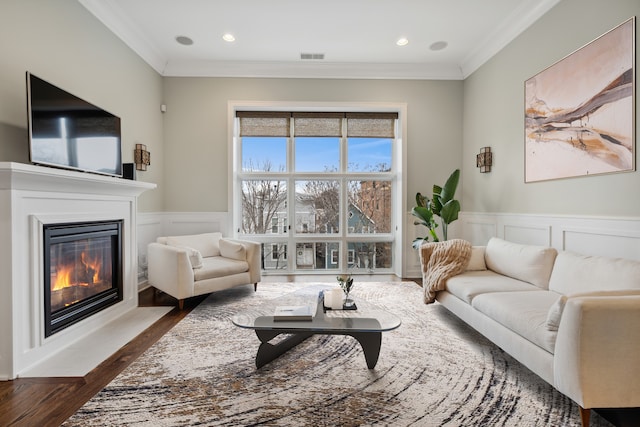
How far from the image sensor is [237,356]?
224 centimetres

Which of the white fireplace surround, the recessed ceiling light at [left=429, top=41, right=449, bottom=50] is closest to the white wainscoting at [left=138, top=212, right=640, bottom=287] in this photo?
the white fireplace surround

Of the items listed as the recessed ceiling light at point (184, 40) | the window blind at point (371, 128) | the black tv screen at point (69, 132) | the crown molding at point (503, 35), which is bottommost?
the black tv screen at point (69, 132)

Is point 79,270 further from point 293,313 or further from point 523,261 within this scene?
point 523,261

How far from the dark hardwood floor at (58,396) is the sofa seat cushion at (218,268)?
3.32 ft

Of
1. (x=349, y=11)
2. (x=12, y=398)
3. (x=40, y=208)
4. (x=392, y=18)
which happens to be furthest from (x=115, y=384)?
(x=392, y=18)

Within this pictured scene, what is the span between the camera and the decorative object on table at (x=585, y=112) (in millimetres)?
2266

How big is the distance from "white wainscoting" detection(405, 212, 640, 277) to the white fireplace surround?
3935 mm

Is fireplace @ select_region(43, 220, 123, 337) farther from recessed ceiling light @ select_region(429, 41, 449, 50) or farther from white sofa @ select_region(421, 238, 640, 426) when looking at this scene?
recessed ceiling light @ select_region(429, 41, 449, 50)

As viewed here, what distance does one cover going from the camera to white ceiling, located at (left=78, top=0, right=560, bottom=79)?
10.4 ft

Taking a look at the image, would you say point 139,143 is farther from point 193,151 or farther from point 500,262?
point 500,262

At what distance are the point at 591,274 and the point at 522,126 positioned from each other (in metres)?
1.83

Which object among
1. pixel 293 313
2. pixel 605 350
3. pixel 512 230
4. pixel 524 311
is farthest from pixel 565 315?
pixel 512 230

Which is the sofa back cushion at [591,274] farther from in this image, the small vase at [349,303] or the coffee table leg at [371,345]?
the small vase at [349,303]

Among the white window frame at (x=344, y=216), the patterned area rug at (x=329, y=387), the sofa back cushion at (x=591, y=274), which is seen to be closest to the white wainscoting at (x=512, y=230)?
the white window frame at (x=344, y=216)
